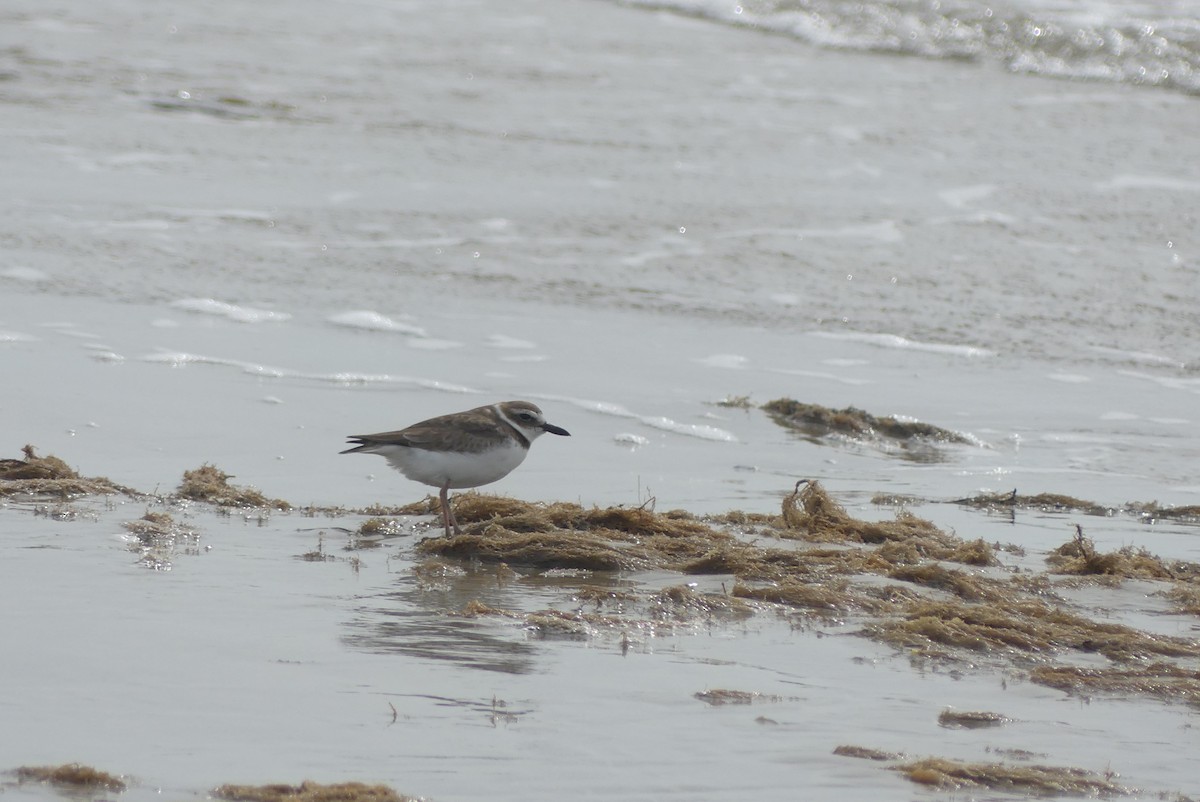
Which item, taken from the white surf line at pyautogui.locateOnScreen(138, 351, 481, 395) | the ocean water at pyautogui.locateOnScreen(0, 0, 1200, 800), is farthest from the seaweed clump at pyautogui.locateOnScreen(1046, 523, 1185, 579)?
the white surf line at pyautogui.locateOnScreen(138, 351, 481, 395)

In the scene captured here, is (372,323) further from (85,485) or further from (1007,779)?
(1007,779)

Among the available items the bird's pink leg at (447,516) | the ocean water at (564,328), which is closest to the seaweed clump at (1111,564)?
the ocean water at (564,328)

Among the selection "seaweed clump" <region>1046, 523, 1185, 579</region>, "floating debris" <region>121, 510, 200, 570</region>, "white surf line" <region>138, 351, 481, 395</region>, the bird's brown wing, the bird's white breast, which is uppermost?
"white surf line" <region>138, 351, 481, 395</region>

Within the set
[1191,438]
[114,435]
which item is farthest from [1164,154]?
[114,435]

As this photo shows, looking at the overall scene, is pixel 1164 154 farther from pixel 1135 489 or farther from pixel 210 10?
pixel 210 10

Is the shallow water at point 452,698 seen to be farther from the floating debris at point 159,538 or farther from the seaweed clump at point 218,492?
the seaweed clump at point 218,492

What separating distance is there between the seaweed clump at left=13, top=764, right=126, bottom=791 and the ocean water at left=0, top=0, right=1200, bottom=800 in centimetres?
7

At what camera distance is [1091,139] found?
16.3 m

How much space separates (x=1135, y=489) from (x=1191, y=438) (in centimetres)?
129

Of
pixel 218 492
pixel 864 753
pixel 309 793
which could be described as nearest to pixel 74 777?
pixel 309 793

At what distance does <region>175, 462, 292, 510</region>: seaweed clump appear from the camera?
6.26 metres

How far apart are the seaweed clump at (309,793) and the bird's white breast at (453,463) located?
9.32 feet

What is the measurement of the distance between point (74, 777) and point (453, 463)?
294 centimetres

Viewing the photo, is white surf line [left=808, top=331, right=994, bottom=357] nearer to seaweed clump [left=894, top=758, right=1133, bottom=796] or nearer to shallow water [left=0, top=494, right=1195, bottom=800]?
shallow water [left=0, top=494, right=1195, bottom=800]
